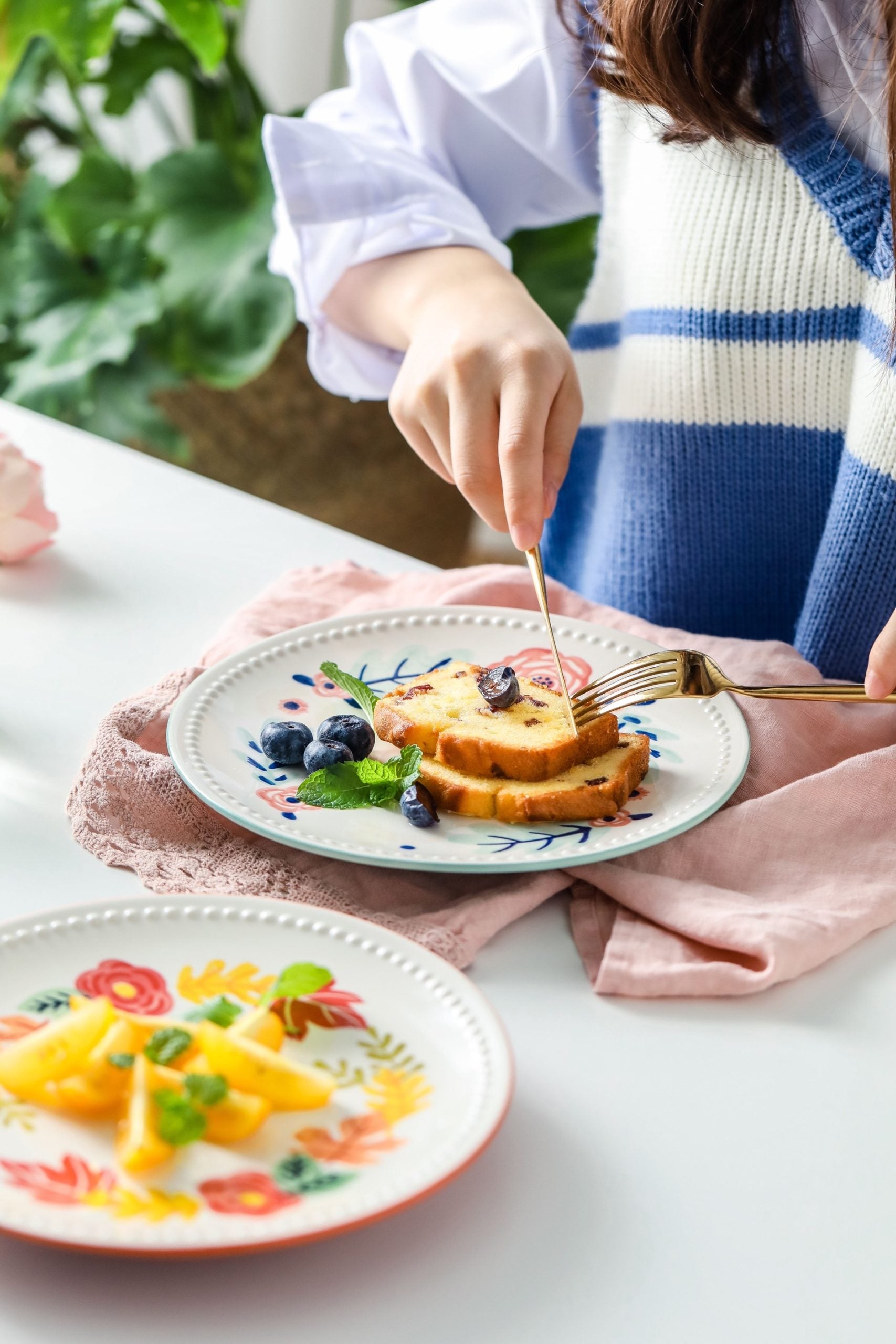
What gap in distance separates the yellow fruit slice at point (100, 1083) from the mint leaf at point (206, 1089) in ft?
0.09

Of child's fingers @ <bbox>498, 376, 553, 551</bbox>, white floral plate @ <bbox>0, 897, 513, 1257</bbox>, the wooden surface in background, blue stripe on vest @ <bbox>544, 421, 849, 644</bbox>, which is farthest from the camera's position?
the wooden surface in background

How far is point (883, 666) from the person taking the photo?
0.77 m

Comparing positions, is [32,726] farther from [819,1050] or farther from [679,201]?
[679,201]

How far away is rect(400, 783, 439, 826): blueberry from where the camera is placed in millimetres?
741

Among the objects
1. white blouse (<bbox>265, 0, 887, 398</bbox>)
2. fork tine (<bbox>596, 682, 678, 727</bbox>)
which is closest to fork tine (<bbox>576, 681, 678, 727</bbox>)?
fork tine (<bbox>596, 682, 678, 727</bbox>)

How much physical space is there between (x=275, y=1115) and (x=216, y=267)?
2.09 m

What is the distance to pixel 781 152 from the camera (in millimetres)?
1034

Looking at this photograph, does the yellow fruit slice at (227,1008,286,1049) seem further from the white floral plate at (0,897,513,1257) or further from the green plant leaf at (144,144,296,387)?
the green plant leaf at (144,144,296,387)

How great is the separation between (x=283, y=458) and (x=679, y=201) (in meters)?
1.81

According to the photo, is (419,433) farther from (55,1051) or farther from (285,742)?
(55,1051)

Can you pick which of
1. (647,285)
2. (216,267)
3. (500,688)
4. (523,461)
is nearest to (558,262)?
(216,267)

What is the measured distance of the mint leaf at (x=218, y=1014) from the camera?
0.53 m

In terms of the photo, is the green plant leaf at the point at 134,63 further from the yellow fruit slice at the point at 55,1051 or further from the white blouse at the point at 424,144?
the yellow fruit slice at the point at 55,1051

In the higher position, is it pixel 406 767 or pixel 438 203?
pixel 438 203
